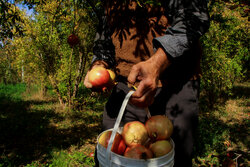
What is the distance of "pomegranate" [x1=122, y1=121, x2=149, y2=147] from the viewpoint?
4.44ft

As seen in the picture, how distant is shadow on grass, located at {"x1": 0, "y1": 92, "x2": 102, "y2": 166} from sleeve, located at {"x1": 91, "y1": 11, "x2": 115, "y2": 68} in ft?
9.31

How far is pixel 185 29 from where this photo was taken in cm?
136

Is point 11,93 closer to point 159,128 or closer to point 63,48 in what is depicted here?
point 63,48

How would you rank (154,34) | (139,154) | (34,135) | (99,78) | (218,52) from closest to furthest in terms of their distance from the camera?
(139,154) < (99,78) < (154,34) < (34,135) < (218,52)

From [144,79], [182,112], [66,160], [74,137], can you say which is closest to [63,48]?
[74,137]

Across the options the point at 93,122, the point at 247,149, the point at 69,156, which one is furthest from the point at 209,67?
the point at 69,156

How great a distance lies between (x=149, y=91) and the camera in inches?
49.0

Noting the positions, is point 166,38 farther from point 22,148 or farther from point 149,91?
point 22,148

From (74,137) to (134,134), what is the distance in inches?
165

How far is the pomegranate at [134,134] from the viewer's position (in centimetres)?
135

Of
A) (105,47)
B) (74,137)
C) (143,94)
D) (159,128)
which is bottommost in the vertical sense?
(74,137)

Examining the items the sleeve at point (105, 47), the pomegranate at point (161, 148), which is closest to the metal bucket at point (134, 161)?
the pomegranate at point (161, 148)

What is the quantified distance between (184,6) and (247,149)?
4.14m

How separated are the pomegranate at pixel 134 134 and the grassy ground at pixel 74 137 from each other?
130 centimetres
